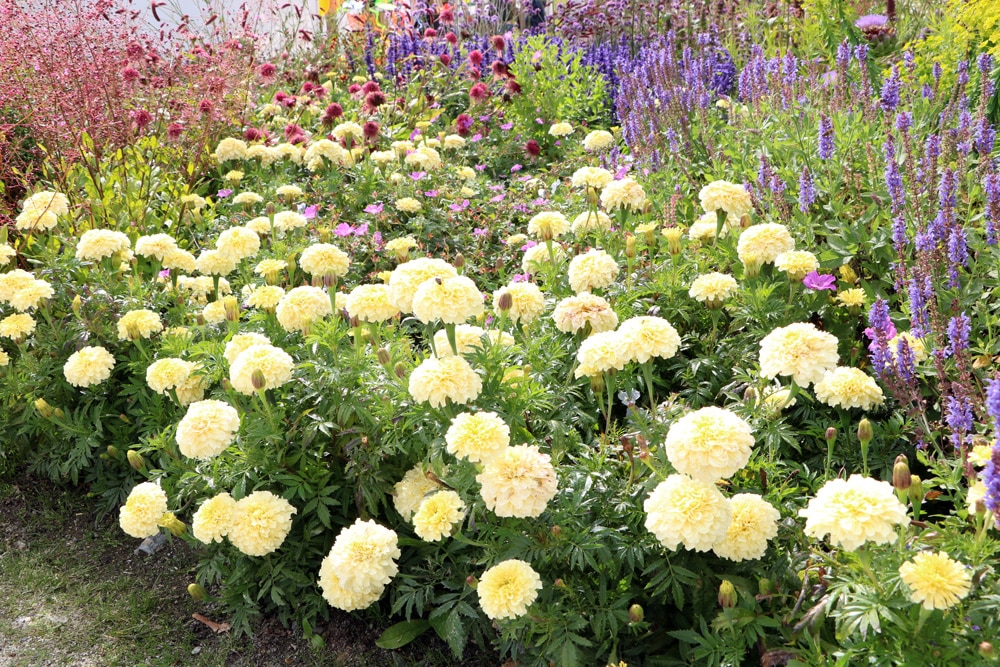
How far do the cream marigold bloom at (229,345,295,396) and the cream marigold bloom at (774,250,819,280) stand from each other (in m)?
1.51

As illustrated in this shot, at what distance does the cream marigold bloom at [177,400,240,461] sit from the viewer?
2.32 metres

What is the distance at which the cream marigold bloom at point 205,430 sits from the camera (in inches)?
91.2

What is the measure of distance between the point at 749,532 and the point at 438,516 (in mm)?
739

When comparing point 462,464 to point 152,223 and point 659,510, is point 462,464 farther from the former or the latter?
point 152,223

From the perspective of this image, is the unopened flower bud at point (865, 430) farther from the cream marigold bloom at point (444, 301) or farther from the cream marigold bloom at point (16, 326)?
the cream marigold bloom at point (16, 326)

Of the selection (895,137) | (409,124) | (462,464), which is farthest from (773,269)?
(409,124)

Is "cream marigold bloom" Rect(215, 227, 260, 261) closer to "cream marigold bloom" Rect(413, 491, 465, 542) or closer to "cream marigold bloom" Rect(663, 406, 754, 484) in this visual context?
"cream marigold bloom" Rect(413, 491, 465, 542)

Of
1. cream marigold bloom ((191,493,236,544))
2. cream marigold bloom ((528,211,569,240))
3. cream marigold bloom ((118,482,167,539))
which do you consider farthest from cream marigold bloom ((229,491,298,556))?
cream marigold bloom ((528,211,569,240))

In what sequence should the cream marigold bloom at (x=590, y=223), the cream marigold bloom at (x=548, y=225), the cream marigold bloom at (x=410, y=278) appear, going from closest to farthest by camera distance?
the cream marigold bloom at (x=410, y=278) → the cream marigold bloom at (x=548, y=225) → the cream marigold bloom at (x=590, y=223)

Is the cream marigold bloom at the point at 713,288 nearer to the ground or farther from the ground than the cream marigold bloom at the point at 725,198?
nearer to the ground

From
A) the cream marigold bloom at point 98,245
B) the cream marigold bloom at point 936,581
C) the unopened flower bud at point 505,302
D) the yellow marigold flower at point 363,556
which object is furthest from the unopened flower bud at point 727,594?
the cream marigold bloom at point 98,245

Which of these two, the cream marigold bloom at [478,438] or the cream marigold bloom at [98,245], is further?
the cream marigold bloom at [98,245]

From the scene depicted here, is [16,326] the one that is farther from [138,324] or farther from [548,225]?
[548,225]

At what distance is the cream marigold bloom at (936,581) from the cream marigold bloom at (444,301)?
114cm
